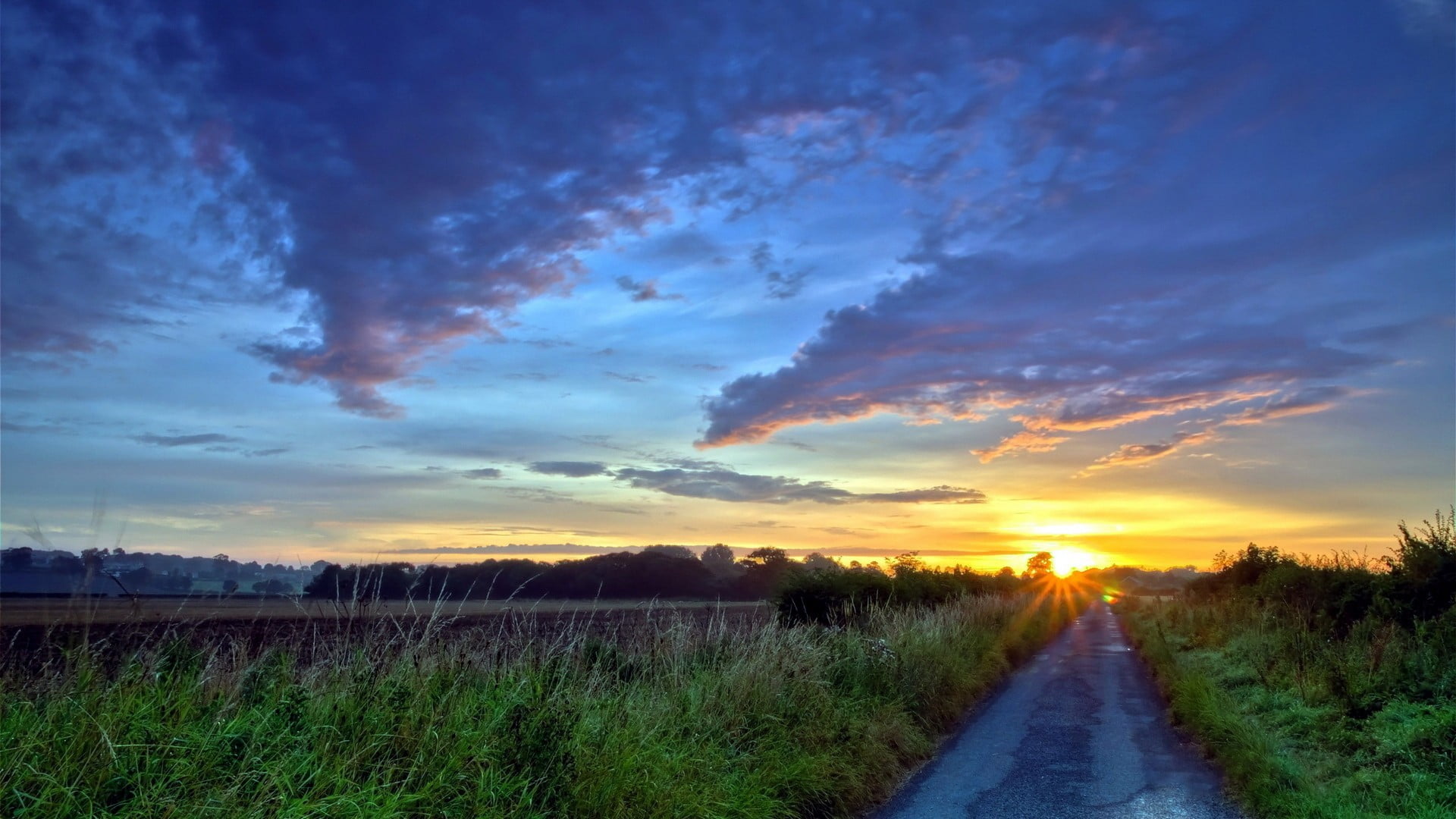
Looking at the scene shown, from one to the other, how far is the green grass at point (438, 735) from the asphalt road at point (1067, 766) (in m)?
0.83

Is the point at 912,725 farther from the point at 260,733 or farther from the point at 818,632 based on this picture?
the point at 260,733

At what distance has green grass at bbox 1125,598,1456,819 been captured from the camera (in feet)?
27.7

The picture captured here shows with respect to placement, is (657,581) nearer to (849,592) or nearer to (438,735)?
(849,592)

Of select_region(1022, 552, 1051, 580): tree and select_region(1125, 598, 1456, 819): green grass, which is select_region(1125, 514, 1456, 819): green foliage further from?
select_region(1022, 552, 1051, 580): tree

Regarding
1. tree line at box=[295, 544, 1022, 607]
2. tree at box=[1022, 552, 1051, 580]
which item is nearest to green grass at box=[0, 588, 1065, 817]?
tree line at box=[295, 544, 1022, 607]

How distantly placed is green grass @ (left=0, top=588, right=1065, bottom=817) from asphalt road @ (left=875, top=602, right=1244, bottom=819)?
2.72ft

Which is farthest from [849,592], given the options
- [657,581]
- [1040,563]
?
[1040,563]

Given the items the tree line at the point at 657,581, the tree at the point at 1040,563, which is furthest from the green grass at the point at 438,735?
the tree at the point at 1040,563

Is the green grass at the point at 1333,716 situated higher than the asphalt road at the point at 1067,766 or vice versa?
the green grass at the point at 1333,716

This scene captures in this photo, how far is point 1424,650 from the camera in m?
12.6

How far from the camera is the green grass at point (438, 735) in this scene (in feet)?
15.2

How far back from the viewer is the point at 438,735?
18.8 feet

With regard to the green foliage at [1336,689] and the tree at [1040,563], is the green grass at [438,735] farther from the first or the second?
the tree at [1040,563]

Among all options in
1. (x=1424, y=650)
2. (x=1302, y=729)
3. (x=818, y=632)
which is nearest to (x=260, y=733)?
(x=818, y=632)
